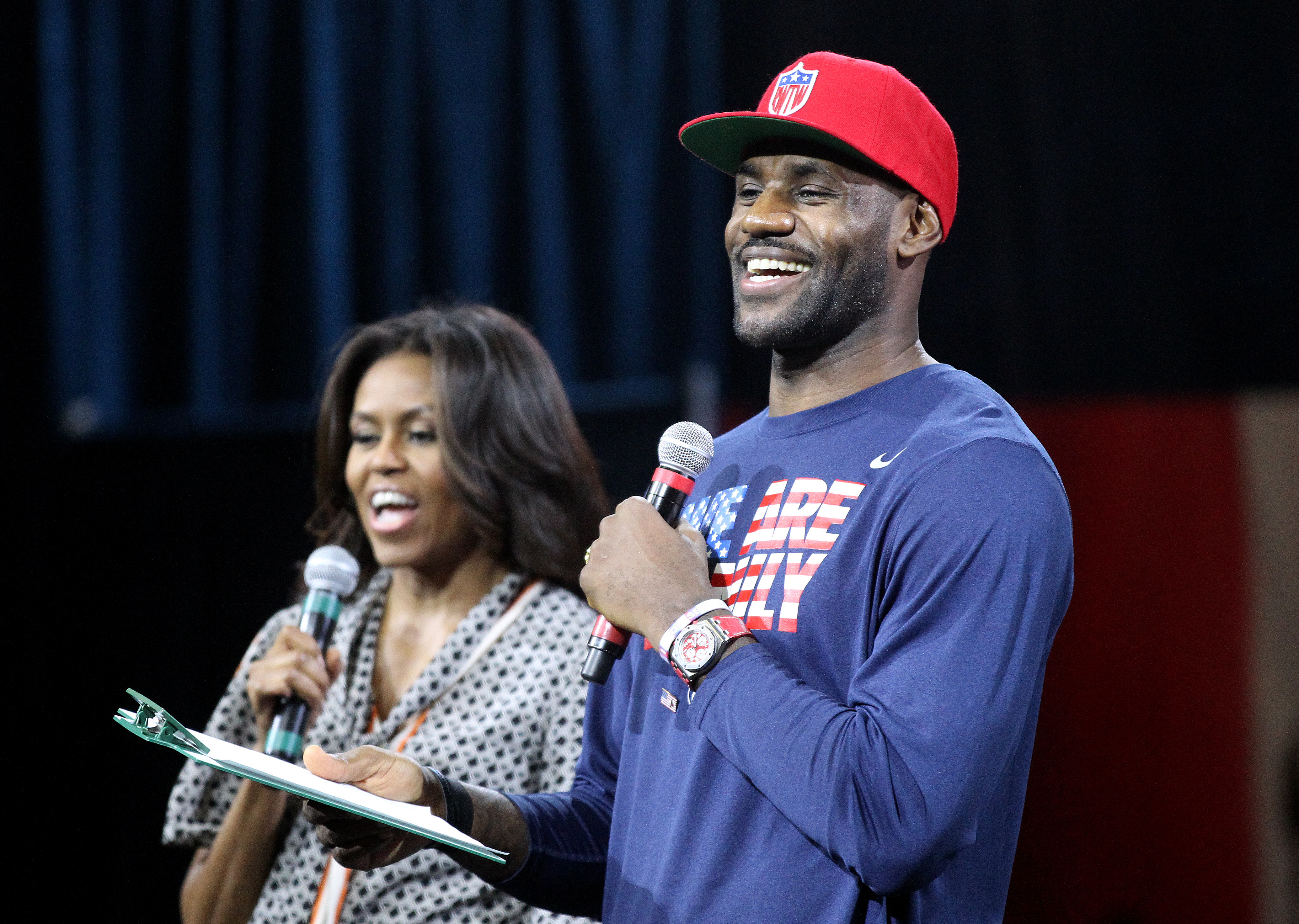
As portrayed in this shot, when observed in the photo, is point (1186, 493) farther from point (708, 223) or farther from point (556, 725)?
point (556, 725)

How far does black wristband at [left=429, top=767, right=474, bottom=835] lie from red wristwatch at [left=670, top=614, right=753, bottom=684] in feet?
1.39

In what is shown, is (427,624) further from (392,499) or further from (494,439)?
(494,439)

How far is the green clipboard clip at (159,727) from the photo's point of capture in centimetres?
119

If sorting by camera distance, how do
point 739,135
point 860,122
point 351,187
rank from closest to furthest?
1. point 860,122
2. point 739,135
3. point 351,187

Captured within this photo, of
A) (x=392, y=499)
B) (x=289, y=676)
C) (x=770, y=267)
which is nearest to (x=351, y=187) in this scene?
(x=392, y=499)

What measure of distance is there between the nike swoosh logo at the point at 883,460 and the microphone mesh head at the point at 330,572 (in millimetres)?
1047

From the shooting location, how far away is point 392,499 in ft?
7.42

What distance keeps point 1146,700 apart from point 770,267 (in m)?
2.29

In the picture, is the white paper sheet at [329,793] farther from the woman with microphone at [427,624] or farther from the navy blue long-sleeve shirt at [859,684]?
the woman with microphone at [427,624]

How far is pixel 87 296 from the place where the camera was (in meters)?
3.97

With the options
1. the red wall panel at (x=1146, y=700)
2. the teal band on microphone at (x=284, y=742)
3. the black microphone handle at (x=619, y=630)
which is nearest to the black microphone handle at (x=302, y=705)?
the teal band on microphone at (x=284, y=742)

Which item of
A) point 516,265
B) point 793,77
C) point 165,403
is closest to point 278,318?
point 165,403

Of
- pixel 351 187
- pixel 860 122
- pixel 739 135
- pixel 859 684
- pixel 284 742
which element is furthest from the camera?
A: pixel 351 187

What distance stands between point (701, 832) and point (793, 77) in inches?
33.8
